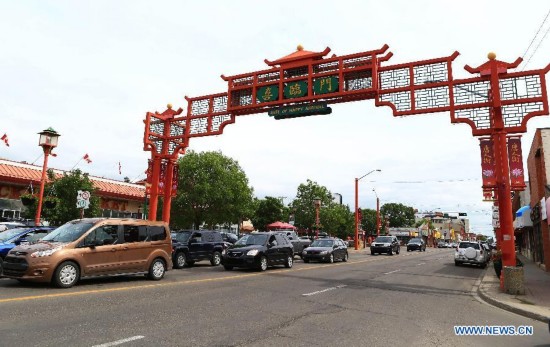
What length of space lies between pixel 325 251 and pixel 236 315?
16.4m

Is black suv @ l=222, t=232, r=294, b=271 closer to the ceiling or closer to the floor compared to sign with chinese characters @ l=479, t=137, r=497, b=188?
closer to the floor

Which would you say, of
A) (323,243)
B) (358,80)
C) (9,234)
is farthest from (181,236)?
(358,80)

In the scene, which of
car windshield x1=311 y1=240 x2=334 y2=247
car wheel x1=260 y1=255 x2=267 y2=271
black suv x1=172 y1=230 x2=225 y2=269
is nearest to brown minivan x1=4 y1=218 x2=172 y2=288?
black suv x1=172 y1=230 x2=225 y2=269

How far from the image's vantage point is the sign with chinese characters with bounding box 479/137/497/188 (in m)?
15.0

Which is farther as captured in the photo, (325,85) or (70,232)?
(325,85)

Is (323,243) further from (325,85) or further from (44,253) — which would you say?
(44,253)

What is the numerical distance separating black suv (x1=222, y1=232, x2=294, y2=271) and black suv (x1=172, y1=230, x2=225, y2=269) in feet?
4.84

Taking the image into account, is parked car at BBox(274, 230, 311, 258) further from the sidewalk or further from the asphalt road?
the asphalt road

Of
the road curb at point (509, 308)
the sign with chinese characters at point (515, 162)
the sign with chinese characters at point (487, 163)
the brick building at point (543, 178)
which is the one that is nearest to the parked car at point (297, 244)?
the brick building at point (543, 178)

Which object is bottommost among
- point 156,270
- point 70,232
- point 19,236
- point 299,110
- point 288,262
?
point 288,262

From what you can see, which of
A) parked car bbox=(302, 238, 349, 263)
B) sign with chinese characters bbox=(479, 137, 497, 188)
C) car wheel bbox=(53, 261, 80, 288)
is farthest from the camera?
parked car bbox=(302, 238, 349, 263)

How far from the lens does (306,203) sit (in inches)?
2506

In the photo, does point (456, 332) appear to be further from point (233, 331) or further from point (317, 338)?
point (233, 331)

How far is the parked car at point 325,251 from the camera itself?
23.7m
